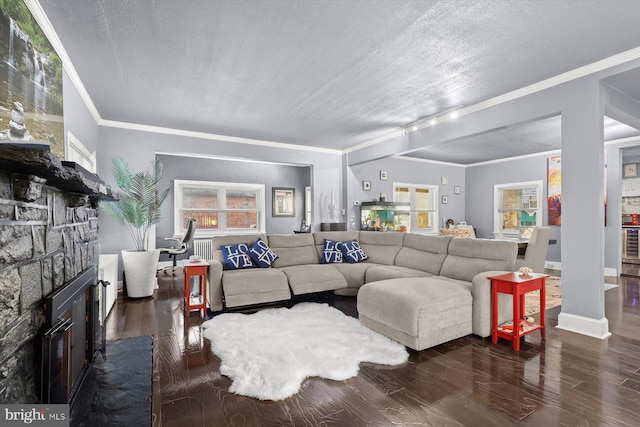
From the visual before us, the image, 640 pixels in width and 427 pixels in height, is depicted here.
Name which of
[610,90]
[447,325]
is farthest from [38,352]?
[610,90]

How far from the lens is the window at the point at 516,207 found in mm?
7062

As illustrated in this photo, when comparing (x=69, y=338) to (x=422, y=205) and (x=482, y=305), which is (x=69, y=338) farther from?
(x=422, y=205)

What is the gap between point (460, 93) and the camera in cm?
378

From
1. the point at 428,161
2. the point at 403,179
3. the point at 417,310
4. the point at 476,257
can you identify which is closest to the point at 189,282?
the point at 417,310

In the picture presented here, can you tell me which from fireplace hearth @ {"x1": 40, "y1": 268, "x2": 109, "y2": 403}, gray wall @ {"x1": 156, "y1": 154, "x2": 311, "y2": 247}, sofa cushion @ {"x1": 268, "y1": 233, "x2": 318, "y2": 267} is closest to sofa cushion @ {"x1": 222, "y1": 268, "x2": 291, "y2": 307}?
sofa cushion @ {"x1": 268, "y1": 233, "x2": 318, "y2": 267}

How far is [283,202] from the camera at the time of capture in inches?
320

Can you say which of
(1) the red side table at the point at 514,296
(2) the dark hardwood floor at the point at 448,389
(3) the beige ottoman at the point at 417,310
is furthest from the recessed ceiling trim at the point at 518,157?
(3) the beige ottoman at the point at 417,310

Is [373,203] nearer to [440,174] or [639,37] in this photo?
[440,174]

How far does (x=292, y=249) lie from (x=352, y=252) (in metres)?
0.86

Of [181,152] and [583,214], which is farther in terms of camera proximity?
[181,152]

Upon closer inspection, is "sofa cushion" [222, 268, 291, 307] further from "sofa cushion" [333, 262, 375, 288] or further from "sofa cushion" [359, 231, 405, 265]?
"sofa cushion" [359, 231, 405, 265]

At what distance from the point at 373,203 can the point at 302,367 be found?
488 centimetres

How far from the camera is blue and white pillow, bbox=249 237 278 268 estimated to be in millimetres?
4039

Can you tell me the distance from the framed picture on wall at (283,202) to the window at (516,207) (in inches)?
197
